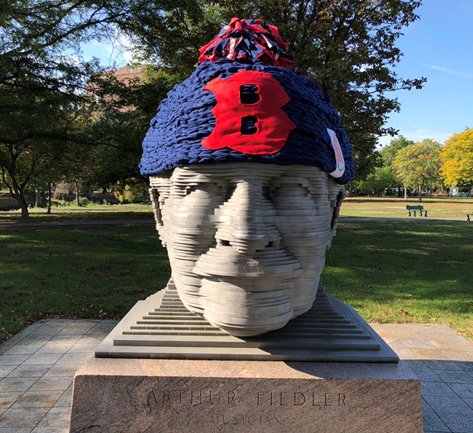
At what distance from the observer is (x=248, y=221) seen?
2.25 metres

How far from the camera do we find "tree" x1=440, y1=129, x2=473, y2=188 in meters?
56.9

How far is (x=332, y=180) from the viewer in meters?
2.71

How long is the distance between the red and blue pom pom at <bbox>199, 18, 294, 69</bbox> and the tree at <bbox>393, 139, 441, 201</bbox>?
232 ft

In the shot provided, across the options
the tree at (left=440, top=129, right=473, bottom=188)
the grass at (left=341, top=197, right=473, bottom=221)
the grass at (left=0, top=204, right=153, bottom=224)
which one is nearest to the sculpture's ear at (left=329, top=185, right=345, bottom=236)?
the grass at (left=0, top=204, right=153, bottom=224)

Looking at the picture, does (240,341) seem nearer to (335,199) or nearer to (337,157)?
(335,199)

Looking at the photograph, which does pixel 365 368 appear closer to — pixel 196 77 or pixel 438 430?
pixel 438 430

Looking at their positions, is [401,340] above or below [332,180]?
below

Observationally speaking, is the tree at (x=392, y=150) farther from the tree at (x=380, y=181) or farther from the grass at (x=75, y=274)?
the grass at (x=75, y=274)

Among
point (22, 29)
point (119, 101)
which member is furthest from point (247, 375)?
point (22, 29)

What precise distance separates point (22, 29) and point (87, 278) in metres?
6.50

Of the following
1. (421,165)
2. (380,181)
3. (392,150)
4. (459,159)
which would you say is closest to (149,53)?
(459,159)

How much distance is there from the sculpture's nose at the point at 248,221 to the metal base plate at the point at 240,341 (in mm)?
Result: 721

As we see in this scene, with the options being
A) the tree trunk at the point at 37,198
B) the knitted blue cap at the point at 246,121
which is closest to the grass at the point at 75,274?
the knitted blue cap at the point at 246,121

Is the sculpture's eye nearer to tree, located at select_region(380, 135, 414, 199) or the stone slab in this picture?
the stone slab
